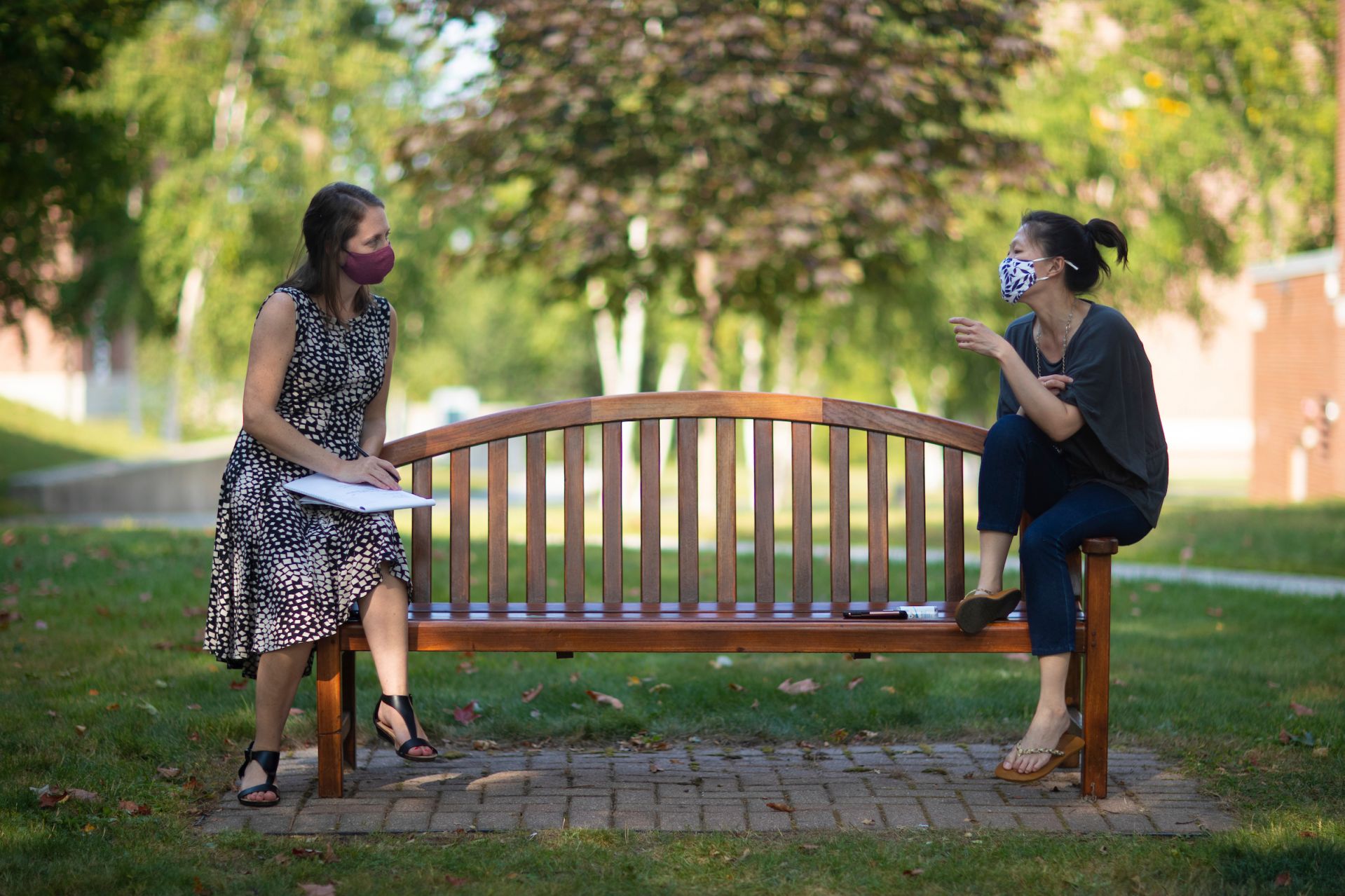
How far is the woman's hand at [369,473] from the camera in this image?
3920 millimetres

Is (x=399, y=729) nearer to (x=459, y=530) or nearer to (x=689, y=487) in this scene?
(x=459, y=530)

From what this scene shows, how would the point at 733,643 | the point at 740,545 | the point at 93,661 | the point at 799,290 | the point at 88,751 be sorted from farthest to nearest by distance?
the point at 799,290
the point at 740,545
the point at 93,661
the point at 88,751
the point at 733,643

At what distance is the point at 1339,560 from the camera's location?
1025 centimetres

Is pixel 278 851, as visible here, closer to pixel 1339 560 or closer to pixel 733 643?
pixel 733 643

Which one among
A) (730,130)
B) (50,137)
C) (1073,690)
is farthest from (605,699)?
(50,137)

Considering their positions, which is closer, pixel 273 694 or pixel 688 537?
pixel 273 694

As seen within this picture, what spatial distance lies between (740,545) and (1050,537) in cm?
721

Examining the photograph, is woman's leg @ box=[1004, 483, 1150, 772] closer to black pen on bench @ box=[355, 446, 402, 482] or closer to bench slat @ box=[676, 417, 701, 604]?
bench slat @ box=[676, 417, 701, 604]

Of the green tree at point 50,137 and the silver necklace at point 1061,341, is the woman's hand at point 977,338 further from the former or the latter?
the green tree at point 50,137

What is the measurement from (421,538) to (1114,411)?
202 cm

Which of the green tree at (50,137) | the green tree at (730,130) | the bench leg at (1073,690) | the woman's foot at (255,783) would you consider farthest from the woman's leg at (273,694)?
the green tree at (730,130)

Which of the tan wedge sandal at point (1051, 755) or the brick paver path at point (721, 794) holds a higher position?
the tan wedge sandal at point (1051, 755)

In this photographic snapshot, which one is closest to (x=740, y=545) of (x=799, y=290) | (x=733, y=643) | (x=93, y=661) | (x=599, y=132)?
(x=799, y=290)

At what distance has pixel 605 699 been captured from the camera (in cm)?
506
